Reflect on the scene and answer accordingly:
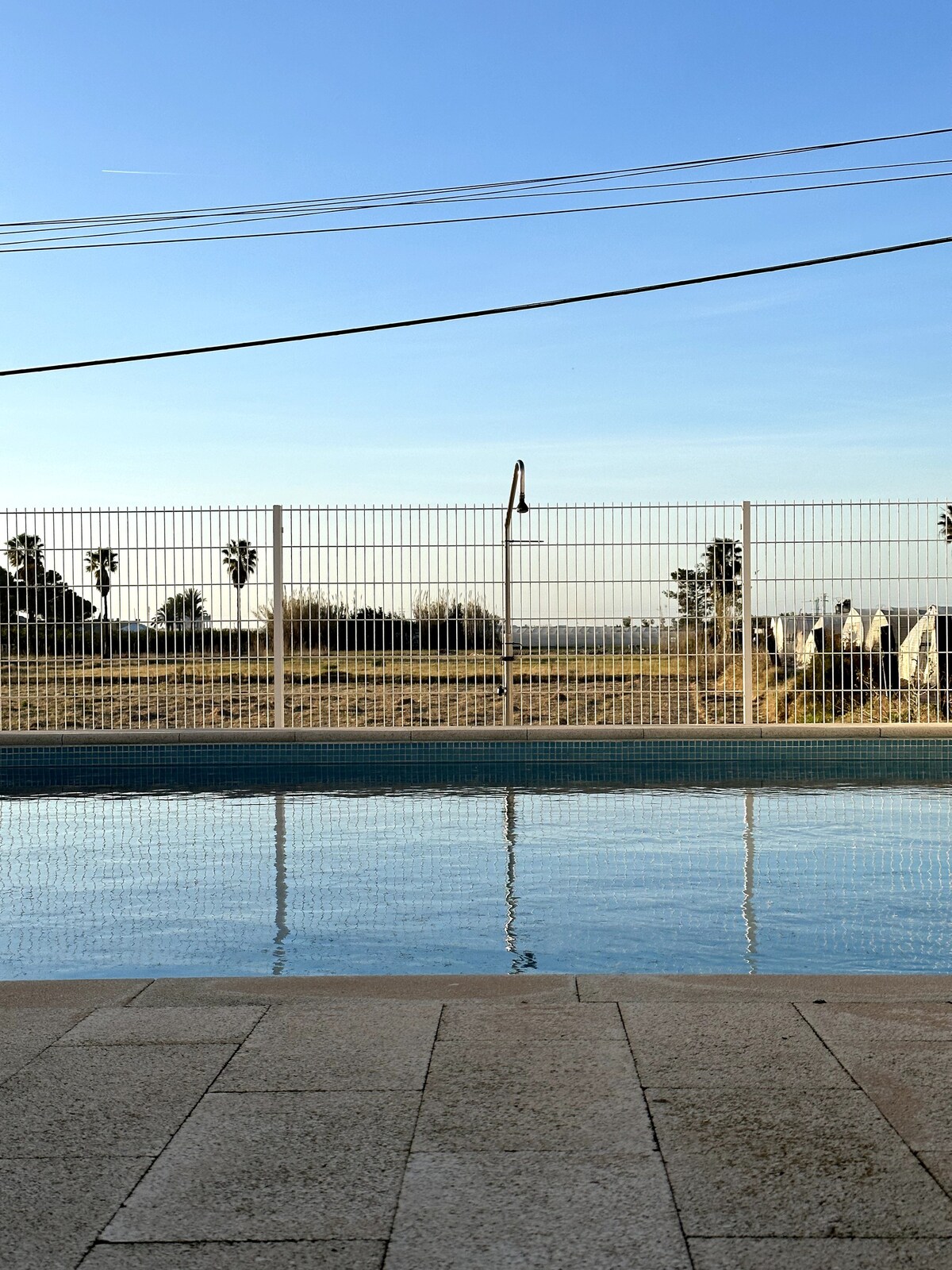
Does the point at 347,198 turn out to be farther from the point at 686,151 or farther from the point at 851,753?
the point at 851,753

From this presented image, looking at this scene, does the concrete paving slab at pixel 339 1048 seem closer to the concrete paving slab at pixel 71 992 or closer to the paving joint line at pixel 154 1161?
the paving joint line at pixel 154 1161

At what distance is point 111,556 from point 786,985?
923 cm

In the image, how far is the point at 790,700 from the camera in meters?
11.9

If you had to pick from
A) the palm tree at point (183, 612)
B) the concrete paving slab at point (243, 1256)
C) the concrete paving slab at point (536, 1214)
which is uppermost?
the palm tree at point (183, 612)

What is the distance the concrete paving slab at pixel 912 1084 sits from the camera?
94.3 inches

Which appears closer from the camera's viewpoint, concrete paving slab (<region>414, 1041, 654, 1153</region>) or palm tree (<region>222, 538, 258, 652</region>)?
concrete paving slab (<region>414, 1041, 654, 1153</region>)

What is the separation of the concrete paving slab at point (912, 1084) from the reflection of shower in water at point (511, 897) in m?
1.54

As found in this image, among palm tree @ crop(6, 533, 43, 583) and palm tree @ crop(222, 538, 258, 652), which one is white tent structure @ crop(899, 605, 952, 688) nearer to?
palm tree @ crop(222, 538, 258, 652)

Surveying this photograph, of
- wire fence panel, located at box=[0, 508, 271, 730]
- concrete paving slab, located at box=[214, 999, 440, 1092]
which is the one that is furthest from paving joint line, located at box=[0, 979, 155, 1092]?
wire fence panel, located at box=[0, 508, 271, 730]

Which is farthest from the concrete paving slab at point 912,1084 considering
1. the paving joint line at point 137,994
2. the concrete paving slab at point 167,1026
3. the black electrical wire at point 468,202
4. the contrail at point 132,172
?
the contrail at point 132,172

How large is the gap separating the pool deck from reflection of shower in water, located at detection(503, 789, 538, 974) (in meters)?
0.78

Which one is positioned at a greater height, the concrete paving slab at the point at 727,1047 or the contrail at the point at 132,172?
the contrail at the point at 132,172

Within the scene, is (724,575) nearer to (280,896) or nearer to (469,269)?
(469,269)

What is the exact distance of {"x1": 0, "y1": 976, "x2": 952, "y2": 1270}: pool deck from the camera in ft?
6.52
